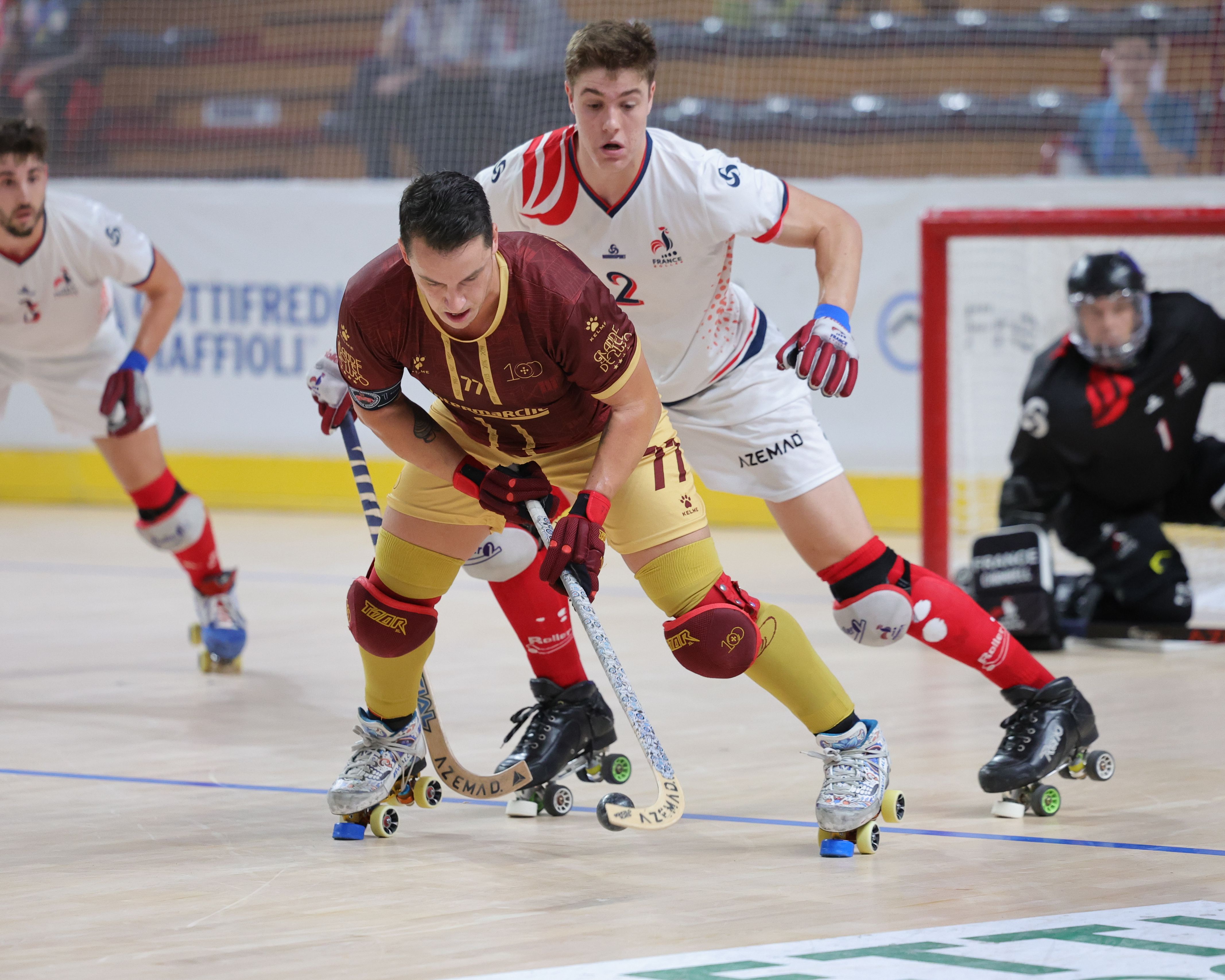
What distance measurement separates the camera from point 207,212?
364 inches

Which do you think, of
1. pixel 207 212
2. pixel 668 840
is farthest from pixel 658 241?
Result: pixel 207 212

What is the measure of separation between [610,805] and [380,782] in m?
0.58

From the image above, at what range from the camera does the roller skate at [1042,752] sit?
11.2 feet

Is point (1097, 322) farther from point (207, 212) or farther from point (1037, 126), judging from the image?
point (207, 212)

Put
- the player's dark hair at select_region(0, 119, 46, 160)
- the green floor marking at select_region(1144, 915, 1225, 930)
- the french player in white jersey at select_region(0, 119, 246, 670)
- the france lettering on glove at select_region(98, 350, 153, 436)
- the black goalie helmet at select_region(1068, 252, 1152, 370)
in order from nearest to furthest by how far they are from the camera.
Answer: the green floor marking at select_region(1144, 915, 1225, 930) → the player's dark hair at select_region(0, 119, 46, 160) → the france lettering on glove at select_region(98, 350, 153, 436) → the french player in white jersey at select_region(0, 119, 246, 670) → the black goalie helmet at select_region(1068, 252, 1152, 370)

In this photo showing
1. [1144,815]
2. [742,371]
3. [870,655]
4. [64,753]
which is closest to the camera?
[1144,815]

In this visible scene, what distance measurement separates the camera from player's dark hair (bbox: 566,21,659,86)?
3.33 metres

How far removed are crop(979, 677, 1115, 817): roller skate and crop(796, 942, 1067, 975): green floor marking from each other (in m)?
0.90

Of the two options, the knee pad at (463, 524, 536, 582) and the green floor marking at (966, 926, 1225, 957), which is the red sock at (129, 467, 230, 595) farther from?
the green floor marking at (966, 926, 1225, 957)

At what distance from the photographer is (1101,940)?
8.44 ft

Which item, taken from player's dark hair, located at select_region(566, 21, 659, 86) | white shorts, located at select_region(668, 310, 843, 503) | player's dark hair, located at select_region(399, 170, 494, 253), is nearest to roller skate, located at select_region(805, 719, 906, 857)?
white shorts, located at select_region(668, 310, 843, 503)

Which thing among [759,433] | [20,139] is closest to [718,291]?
[759,433]

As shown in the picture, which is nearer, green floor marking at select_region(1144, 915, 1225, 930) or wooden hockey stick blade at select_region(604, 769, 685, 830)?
green floor marking at select_region(1144, 915, 1225, 930)

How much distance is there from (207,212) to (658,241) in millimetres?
6222
